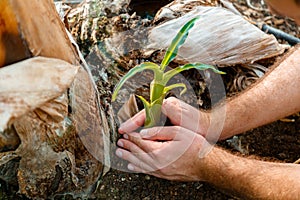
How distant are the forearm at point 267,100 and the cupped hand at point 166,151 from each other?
0.15 metres

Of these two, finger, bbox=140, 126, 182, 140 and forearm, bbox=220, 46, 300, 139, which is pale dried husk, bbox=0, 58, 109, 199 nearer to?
finger, bbox=140, 126, 182, 140

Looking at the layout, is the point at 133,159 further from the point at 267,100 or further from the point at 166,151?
the point at 267,100

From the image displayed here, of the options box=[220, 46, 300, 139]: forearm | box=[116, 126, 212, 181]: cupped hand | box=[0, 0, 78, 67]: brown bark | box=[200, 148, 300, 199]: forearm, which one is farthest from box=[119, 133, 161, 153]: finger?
box=[0, 0, 78, 67]: brown bark

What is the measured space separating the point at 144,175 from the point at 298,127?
0.54 metres

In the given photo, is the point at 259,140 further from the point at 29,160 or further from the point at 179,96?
the point at 29,160

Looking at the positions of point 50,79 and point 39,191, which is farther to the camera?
point 39,191

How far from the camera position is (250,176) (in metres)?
1.21

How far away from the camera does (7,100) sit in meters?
0.80

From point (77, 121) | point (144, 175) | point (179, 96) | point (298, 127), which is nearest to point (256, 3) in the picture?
point (298, 127)

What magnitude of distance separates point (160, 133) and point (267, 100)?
327 mm

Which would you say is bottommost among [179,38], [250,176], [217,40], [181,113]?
[250,176]

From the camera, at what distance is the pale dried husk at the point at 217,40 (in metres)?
1.38

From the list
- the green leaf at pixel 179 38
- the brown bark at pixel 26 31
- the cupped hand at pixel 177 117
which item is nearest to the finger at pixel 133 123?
the cupped hand at pixel 177 117

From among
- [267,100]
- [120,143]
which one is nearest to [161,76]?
[120,143]
